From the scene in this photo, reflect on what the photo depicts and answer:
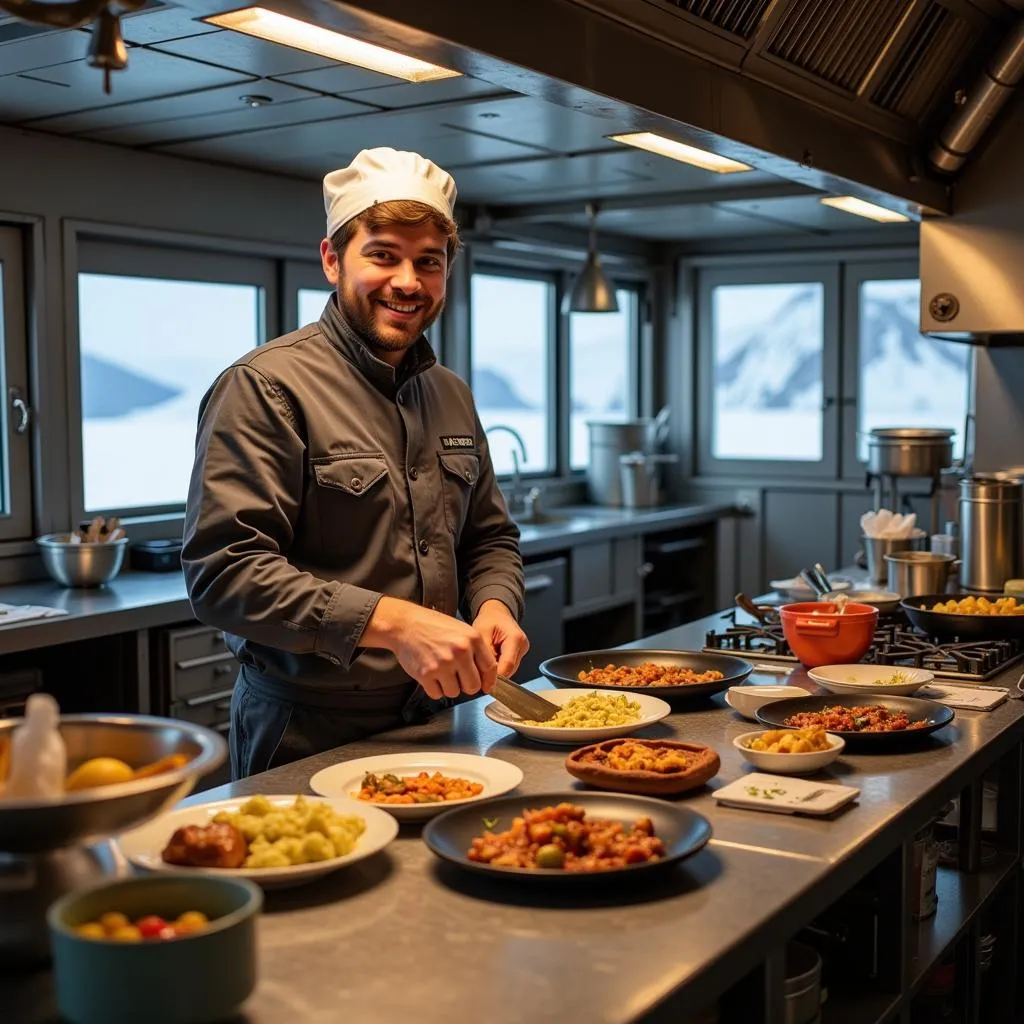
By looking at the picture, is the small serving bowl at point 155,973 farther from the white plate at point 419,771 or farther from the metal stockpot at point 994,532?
the metal stockpot at point 994,532

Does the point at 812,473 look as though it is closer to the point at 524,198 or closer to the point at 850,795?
the point at 524,198

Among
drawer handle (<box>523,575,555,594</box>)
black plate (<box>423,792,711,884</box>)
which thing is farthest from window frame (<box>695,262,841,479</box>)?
black plate (<box>423,792,711,884</box>)

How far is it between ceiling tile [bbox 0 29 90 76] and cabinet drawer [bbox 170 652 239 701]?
5.38 feet

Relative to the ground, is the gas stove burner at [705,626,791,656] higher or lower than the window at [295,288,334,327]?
lower

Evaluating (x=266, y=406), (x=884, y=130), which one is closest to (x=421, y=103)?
(x=884, y=130)

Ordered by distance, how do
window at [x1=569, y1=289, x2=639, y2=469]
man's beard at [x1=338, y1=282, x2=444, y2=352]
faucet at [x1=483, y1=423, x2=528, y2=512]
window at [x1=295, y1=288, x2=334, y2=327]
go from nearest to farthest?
man's beard at [x1=338, y1=282, x2=444, y2=352], window at [x1=295, y1=288, x2=334, y2=327], faucet at [x1=483, y1=423, x2=528, y2=512], window at [x1=569, y1=289, x2=639, y2=469]

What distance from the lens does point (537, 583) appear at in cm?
528

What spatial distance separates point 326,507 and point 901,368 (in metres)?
5.12

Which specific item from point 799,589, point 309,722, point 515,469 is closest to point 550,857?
point 309,722

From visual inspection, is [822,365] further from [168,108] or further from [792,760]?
[792,760]

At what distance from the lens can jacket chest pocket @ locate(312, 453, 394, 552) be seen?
2.14m

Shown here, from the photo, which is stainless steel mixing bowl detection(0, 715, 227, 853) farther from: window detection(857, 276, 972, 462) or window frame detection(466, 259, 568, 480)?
window detection(857, 276, 972, 462)

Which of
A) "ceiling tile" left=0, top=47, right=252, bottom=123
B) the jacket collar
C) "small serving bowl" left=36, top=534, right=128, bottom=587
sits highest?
"ceiling tile" left=0, top=47, right=252, bottom=123

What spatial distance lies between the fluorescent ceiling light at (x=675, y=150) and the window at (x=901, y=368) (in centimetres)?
325
